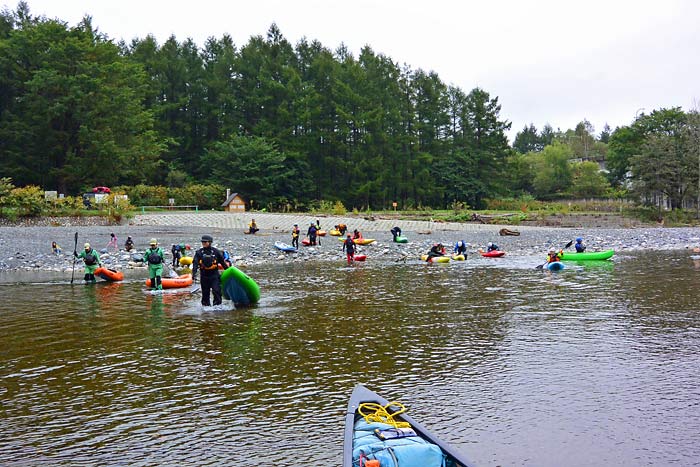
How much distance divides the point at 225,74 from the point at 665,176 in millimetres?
49727

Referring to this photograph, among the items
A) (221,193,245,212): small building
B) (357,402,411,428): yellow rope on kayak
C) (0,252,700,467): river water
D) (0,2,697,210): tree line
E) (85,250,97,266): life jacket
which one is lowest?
(0,252,700,467): river water

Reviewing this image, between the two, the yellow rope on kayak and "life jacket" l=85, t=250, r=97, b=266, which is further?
"life jacket" l=85, t=250, r=97, b=266

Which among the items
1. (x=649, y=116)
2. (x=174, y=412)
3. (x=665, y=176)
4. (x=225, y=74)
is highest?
(x=225, y=74)

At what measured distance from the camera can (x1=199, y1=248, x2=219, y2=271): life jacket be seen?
15.8 m

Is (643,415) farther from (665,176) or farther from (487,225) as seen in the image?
(665,176)

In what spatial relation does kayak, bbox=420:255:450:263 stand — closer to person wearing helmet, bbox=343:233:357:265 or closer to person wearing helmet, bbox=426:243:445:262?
person wearing helmet, bbox=426:243:445:262

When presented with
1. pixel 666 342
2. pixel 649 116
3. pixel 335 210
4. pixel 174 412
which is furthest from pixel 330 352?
pixel 649 116

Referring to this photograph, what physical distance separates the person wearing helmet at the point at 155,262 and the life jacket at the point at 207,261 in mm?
4109

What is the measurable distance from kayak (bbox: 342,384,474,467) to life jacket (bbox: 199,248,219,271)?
945 cm

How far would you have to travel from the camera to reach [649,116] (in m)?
73.8

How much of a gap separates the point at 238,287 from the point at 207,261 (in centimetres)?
144

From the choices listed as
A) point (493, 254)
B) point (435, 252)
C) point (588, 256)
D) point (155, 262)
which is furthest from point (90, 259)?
point (588, 256)

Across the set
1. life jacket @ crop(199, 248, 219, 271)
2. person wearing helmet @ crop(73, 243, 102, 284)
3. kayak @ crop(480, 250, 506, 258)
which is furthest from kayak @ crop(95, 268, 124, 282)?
kayak @ crop(480, 250, 506, 258)

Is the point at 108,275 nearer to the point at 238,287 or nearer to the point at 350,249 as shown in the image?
the point at 238,287
